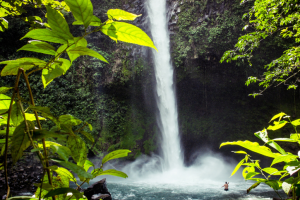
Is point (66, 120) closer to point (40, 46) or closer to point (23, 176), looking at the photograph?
point (40, 46)

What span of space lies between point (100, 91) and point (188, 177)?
6.70 m

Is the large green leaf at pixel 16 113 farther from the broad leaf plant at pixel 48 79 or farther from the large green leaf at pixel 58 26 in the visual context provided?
the large green leaf at pixel 58 26

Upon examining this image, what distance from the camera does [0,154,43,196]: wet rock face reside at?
454 cm

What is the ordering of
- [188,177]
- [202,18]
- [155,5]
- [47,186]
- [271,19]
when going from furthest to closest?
[155,5] → [202,18] → [188,177] → [271,19] → [47,186]

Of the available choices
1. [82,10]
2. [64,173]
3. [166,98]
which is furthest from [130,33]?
[166,98]

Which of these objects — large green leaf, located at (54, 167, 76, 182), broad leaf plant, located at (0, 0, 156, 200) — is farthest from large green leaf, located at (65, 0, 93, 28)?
large green leaf, located at (54, 167, 76, 182)

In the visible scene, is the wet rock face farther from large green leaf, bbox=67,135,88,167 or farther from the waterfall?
the waterfall

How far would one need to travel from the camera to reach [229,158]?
9.96 metres

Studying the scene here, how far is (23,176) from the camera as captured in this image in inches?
210

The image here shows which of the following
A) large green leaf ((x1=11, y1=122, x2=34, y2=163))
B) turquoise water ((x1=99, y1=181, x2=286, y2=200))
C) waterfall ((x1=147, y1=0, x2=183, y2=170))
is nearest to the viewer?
large green leaf ((x1=11, y1=122, x2=34, y2=163))

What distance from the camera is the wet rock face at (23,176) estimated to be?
14.9 feet

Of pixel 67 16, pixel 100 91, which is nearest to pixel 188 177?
pixel 100 91

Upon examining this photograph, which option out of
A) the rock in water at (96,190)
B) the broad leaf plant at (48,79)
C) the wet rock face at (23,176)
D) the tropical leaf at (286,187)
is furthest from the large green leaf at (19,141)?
the wet rock face at (23,176)

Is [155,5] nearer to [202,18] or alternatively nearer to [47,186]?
[202,18]
